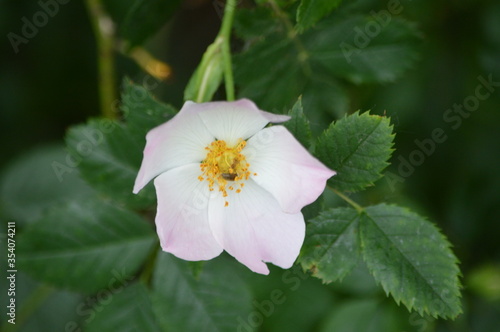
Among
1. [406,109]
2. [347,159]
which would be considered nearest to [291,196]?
[347,159]

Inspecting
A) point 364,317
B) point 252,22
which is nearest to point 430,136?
point 364,317

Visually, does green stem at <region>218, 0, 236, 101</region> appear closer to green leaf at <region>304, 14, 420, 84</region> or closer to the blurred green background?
green leaf at <region>304, 14, 420, 84</region>

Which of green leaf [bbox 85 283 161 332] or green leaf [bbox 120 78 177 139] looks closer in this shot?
green leaf [bbox 120 78 177 139]

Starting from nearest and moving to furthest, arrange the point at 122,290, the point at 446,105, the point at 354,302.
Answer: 1. the point at 122,290
2. the point at 354,302
3. the point at 446,105

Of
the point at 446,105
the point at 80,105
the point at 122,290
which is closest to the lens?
the point at 122,290

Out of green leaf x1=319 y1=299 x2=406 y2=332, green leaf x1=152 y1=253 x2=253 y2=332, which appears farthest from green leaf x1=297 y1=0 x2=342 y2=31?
green leaf x1=319 y1=299 x2=406 y2=332

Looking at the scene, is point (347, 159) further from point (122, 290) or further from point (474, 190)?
point (474, 190)
